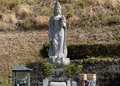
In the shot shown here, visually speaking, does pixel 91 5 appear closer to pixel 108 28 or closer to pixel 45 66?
pixel 108 28

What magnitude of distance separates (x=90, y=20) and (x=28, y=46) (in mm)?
4215

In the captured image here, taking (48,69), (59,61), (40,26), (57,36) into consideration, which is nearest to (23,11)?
(40,26)

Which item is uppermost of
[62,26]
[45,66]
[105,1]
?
[105,1]

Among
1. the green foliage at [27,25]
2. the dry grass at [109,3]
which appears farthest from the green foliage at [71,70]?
the dry grass at [109,3]

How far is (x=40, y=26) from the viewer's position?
25.1 meters

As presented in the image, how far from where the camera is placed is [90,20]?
24.8 m

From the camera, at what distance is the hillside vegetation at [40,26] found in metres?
22.2

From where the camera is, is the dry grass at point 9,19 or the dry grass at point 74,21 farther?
the dry grass at point 9,19

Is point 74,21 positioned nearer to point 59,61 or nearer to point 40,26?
point 40,26

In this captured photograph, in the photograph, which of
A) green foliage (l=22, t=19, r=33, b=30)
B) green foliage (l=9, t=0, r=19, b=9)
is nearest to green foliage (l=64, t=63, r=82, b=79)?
green foliage (l=22, t=19, r=33, b=30)

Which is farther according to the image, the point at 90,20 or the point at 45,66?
the point at 90,20

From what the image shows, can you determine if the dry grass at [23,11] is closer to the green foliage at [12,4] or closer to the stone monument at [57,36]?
the green foliage at [12,4]

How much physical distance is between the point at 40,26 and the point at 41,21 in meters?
0.42

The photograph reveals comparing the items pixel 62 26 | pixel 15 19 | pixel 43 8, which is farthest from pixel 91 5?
pixel 62 26
